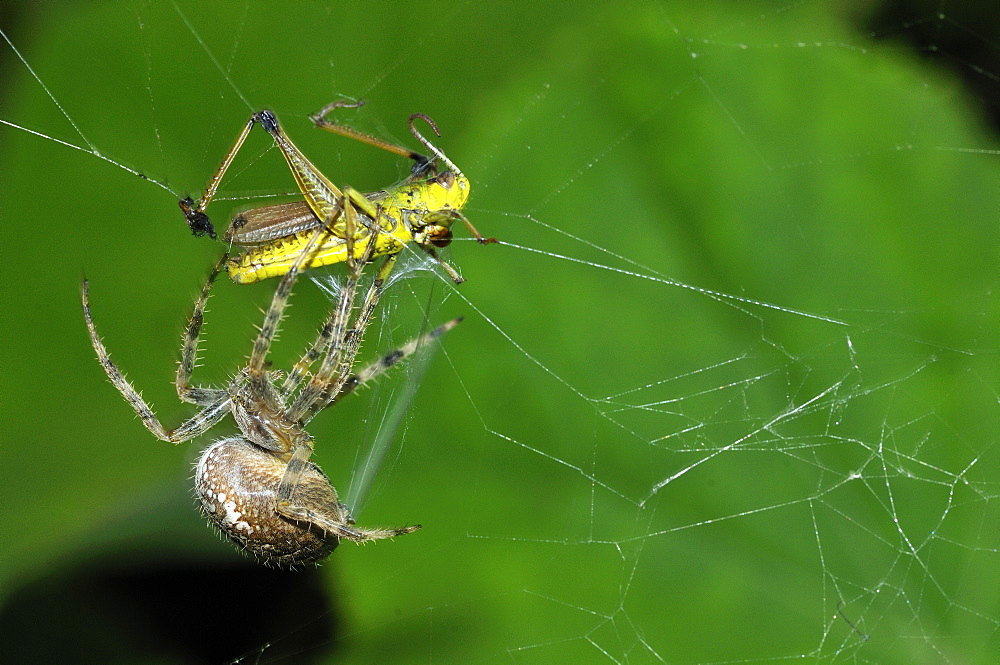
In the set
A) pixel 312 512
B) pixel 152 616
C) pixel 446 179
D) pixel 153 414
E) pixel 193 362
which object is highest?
pixel 446 179

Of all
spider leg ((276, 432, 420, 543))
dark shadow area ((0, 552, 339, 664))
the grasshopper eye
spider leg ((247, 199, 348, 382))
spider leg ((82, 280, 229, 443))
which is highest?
the grasshopper eye

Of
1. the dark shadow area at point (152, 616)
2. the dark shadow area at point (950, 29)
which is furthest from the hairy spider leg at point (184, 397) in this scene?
the dark shadow area at point (950, 29)

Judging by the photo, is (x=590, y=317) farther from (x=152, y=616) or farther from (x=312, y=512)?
(x=152, y=616)

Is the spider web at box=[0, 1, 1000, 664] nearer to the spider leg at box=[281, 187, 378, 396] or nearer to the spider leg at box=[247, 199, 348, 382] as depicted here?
the spider leg at box=[281, 187, 378, 396]

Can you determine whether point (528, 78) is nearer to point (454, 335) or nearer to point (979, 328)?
point (454, 335)

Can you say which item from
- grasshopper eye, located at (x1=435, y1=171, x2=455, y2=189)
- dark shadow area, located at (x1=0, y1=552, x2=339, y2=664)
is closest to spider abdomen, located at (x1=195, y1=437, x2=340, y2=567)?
dark shadow area, located at (x1=0, y1=552, x2=339, y2=664)

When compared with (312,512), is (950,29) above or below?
above

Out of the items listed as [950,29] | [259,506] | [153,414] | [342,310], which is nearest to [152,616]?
[153,414]
